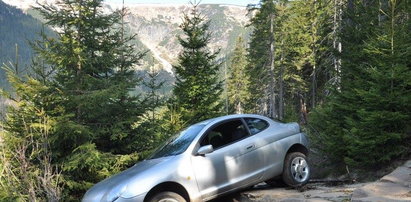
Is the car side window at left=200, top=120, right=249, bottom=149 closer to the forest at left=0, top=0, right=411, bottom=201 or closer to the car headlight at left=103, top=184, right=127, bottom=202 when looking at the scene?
the forest at left=0, top=0, right=411, bottom=201

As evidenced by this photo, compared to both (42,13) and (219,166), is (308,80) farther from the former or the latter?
(219,166)

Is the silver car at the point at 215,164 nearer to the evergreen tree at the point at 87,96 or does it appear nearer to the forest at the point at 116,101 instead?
the forest at the point at 116,101

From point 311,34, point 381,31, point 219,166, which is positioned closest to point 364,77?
point 381,31

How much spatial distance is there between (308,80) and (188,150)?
34.4 m

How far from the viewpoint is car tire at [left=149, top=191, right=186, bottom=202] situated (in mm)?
5906

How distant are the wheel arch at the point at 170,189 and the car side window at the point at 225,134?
943mm

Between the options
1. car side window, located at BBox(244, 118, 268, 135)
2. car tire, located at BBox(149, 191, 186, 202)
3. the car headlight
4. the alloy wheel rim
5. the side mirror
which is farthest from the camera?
the alloy wheel rim

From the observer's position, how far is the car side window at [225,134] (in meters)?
7.02

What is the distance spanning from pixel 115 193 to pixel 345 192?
430 centimetres

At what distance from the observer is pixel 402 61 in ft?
30.1

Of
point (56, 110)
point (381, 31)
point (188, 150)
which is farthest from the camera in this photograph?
point (56, 110)

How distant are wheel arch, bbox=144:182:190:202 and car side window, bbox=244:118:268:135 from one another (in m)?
2.03

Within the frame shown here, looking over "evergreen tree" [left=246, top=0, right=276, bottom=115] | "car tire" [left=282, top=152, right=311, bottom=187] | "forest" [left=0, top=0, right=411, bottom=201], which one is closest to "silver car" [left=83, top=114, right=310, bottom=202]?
"car tire" [left=282, top=152, right=311, bottom=187]

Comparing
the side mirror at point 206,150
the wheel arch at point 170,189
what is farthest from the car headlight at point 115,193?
the side mirror at point 206,150
